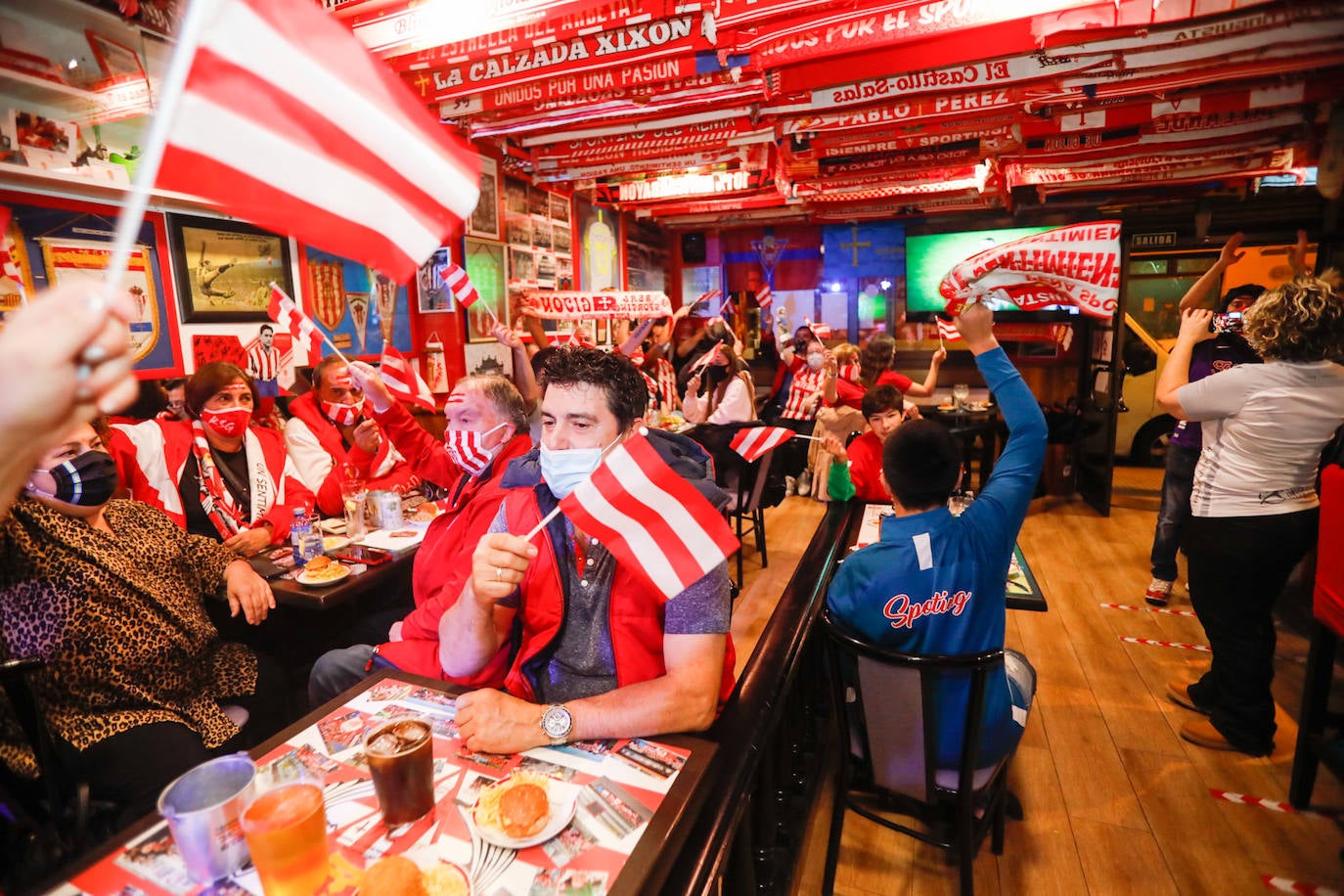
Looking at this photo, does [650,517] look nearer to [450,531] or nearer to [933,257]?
[450,531]

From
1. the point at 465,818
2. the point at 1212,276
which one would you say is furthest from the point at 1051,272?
the point at 465,818

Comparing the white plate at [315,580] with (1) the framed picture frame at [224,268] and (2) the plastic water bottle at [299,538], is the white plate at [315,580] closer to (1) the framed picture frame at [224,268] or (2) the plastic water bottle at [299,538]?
(2) the plastic water bottle at [299,538]

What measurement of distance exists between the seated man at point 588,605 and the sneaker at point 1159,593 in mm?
4052

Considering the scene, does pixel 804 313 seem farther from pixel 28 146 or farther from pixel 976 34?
pixel 28 146

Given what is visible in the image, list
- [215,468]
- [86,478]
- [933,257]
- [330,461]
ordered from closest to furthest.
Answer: [86,478], [215,468], [330,461], [933,257]

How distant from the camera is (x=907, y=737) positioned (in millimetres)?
1825

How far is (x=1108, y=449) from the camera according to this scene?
242 inches

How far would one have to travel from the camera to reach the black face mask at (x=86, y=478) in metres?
1.88

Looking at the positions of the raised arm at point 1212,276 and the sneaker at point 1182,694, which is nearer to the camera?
the raised arm at point 1212,276

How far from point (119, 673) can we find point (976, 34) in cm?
459

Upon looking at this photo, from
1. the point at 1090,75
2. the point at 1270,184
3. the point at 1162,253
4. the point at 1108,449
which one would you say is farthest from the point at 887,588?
the point at 1270,184

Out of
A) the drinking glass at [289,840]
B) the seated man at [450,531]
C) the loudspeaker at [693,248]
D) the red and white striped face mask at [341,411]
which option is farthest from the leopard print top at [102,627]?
the loudspeaker at [693,248]

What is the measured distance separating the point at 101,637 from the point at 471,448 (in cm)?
133

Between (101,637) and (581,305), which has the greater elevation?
(581,305)
